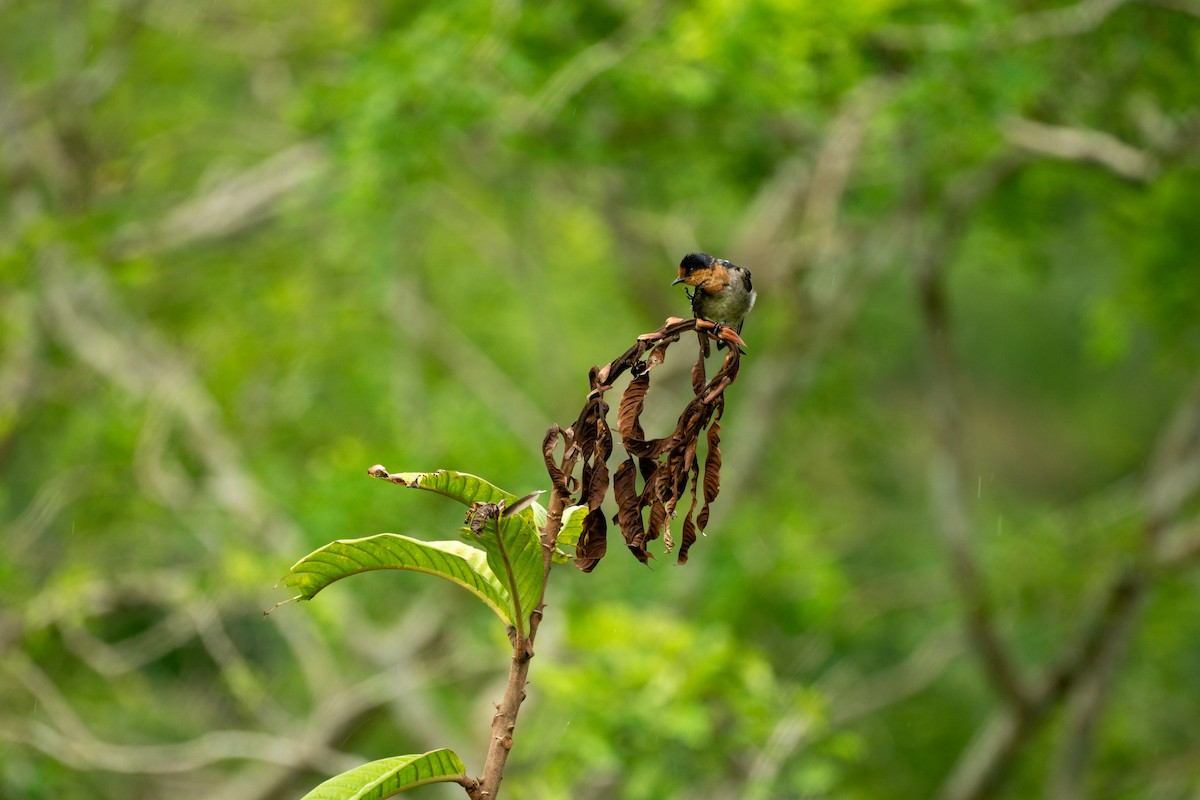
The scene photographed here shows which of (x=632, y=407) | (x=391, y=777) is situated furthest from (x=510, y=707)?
(x=632, y=407)

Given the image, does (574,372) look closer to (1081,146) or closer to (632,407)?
(1081,146)

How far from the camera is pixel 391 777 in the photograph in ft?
3.76

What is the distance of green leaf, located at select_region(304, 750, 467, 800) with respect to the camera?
1127 millimetres

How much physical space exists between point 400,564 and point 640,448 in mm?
240

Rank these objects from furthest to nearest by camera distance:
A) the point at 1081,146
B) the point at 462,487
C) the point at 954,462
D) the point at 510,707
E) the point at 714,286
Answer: the point at 954,462
the point at 1081,146
the point at 714,286
the point at 462,487
the point at 510,707

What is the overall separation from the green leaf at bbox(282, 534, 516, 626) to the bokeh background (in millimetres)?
2647

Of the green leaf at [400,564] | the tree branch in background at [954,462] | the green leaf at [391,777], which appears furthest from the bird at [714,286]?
the tree branch in background at [954,462]

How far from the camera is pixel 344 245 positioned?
6383 millimetres

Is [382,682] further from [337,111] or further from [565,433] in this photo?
[565,433]


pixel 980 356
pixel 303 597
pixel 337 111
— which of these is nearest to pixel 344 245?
pixel 337 111

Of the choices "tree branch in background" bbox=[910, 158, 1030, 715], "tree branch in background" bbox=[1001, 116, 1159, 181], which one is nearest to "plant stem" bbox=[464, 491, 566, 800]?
"tree branch in background" bbox=[1001, 116, 1159, 181]

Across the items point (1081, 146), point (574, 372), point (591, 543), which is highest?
point (574, 372)

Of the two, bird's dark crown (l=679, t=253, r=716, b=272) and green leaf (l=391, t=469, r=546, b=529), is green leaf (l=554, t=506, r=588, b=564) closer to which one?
green leaf (l=391, t=469, r=546, b=529)

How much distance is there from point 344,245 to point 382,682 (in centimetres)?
200
